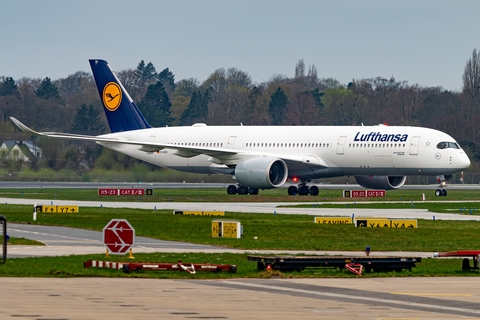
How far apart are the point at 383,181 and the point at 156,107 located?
318 ft

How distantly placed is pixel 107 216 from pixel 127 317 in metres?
33.2

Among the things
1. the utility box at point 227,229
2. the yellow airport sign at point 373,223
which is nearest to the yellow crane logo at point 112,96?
the yellow airport sign at point 373,223

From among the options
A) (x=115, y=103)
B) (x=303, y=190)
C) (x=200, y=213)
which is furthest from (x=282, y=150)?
(x=200, y=213)

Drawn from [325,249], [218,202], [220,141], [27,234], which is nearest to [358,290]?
[325,249]

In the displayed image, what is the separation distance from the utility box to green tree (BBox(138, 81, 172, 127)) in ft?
348

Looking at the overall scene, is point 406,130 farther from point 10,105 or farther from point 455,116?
point 10,105

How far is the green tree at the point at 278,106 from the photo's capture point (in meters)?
167

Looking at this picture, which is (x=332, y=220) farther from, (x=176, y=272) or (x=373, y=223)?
(x=176, y=272)

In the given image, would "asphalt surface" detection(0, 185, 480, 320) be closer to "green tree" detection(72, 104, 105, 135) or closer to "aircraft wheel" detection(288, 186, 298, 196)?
"aircraft wheel" detection(288, 186, 298, 196)

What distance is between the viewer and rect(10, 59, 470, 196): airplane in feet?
227

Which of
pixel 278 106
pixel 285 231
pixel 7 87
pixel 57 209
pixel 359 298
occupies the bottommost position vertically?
pixel 359 298

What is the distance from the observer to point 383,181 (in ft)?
245

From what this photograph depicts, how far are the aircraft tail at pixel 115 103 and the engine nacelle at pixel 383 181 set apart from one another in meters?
18.5

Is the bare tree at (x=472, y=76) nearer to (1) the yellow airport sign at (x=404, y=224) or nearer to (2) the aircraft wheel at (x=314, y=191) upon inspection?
(2) the aircraft wheel at (x=314, y=191)
